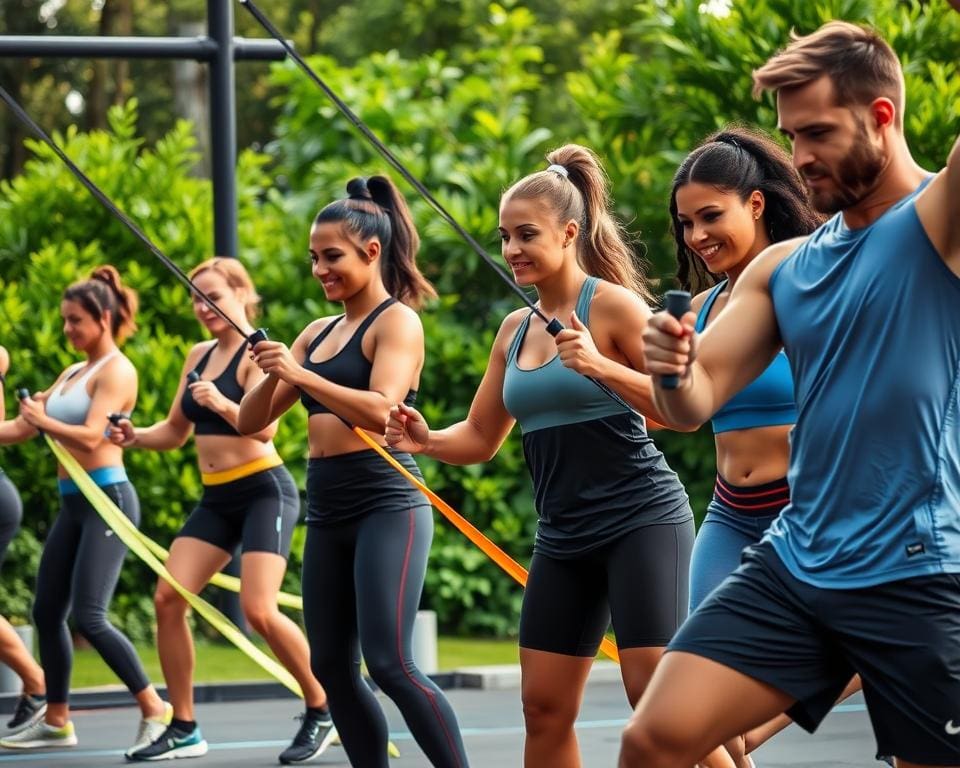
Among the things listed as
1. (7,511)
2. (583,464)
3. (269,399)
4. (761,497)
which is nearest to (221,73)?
(7,511)

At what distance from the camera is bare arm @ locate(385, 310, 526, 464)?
4.95 metres

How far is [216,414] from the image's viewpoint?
23.8 feet

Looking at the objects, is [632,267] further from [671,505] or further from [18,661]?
[18,661]

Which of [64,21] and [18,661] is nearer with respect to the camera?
[18,661]

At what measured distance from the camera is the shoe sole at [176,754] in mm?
7379

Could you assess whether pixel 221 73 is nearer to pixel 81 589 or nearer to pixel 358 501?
pixel 81 589

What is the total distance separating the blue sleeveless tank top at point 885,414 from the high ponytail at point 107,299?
522 centimetres

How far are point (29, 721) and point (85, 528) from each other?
1080 mm

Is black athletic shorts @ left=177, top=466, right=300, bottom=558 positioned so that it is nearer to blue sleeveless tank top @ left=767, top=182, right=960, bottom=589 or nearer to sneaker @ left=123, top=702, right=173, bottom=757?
sneaker @ left=123, top=702, right=173, bottom=757

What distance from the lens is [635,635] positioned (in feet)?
15.1

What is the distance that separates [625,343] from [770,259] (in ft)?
4.01

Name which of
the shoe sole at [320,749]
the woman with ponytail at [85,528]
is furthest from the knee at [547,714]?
the woman with ponytail at [85,528]

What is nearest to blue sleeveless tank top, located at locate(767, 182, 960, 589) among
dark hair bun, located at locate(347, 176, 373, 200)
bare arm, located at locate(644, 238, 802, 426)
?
bare arm, located at locate(644, 238, 802, 426)

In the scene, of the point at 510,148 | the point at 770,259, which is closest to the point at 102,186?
the point at 510,148
